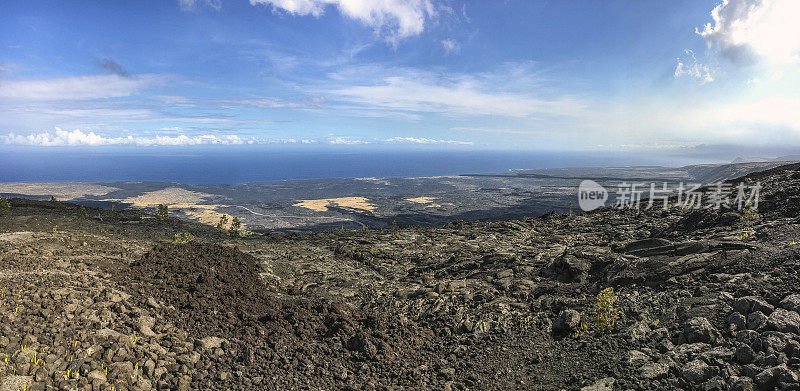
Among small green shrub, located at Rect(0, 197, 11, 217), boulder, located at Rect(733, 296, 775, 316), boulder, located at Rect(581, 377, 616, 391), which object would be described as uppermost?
small green shrub, located at Rect(0, 197, 11, 217)

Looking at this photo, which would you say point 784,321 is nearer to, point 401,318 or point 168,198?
point 401,318

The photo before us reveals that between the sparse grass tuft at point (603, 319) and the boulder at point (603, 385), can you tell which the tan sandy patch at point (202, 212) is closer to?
the sparse grass tuft at point (603, 319)

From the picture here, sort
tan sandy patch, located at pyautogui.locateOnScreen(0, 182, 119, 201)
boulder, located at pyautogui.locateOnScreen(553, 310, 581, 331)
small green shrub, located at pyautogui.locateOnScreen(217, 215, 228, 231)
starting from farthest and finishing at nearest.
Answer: tan sandy patch, located at pyautogui.locateOnScreen(0, 182, 119, 201)
small green shrub, located at pyautogui.locateOnScreen(217, 215, 228, 231)
boulder, located at pyautogui.locateOnScreen(553, 310, 581, 331)

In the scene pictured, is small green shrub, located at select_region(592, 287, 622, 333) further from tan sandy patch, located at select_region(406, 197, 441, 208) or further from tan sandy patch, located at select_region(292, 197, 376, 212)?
tan sandy patch, located at select_region(406, 197, 441, 208)

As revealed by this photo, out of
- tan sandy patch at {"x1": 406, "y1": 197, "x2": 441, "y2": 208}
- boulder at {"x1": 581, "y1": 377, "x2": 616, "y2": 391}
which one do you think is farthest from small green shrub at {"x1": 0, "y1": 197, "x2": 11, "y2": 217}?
tan sandy patch at {"x1": 406, "y1": 197, "x2": 441, "y2": 208}

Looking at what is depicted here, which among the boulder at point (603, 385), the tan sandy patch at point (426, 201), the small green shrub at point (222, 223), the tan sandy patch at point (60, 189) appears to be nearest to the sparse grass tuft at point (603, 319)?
the boulder at point (603, 385)

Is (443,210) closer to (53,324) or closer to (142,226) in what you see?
(142,226)
